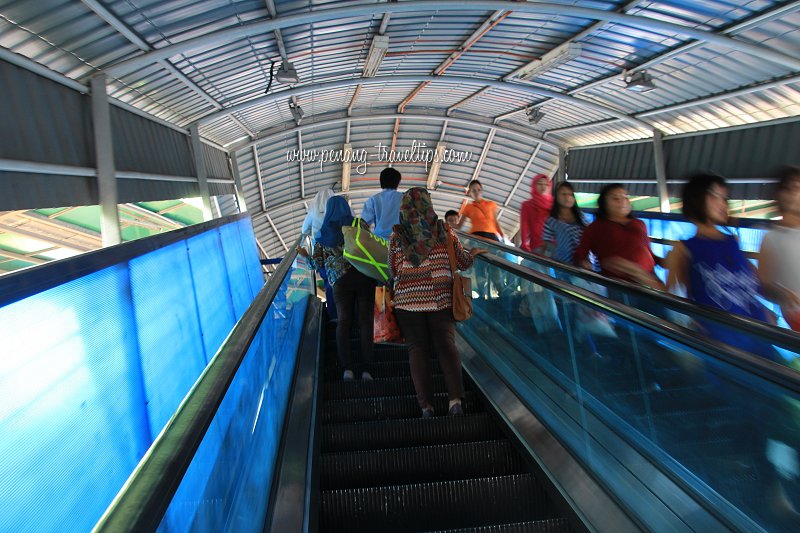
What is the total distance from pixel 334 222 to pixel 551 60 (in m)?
10.6

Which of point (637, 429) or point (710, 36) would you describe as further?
point (710, 36)

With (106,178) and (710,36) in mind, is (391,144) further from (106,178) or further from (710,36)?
(106,178)

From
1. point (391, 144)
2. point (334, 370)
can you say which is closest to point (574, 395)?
point (334, 370)

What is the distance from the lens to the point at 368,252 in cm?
537

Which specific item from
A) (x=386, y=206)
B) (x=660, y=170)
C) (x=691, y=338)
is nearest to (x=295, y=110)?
(x=660, y=170)

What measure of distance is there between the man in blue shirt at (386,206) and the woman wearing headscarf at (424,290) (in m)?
1.08

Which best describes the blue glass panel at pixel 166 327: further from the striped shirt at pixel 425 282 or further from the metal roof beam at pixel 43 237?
the metal roof beam at pixel 43 237

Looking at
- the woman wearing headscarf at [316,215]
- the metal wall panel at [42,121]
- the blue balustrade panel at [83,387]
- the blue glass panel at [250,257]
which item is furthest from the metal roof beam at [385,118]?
the blue balustrade panel at [83,387]

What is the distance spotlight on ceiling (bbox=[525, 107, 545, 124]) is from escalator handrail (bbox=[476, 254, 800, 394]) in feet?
58.1

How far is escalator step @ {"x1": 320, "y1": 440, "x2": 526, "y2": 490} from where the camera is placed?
3.82 metres

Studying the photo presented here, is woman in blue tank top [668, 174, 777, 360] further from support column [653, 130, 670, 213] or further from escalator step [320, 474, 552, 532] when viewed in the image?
support column [653, 130, 670, 213]

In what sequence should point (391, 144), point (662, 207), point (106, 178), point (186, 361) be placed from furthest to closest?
point (391, 144) < point (662, 207) < point (106, 178) < point (186, 361)

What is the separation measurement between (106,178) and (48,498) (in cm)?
746

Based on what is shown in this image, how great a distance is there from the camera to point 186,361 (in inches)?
206
